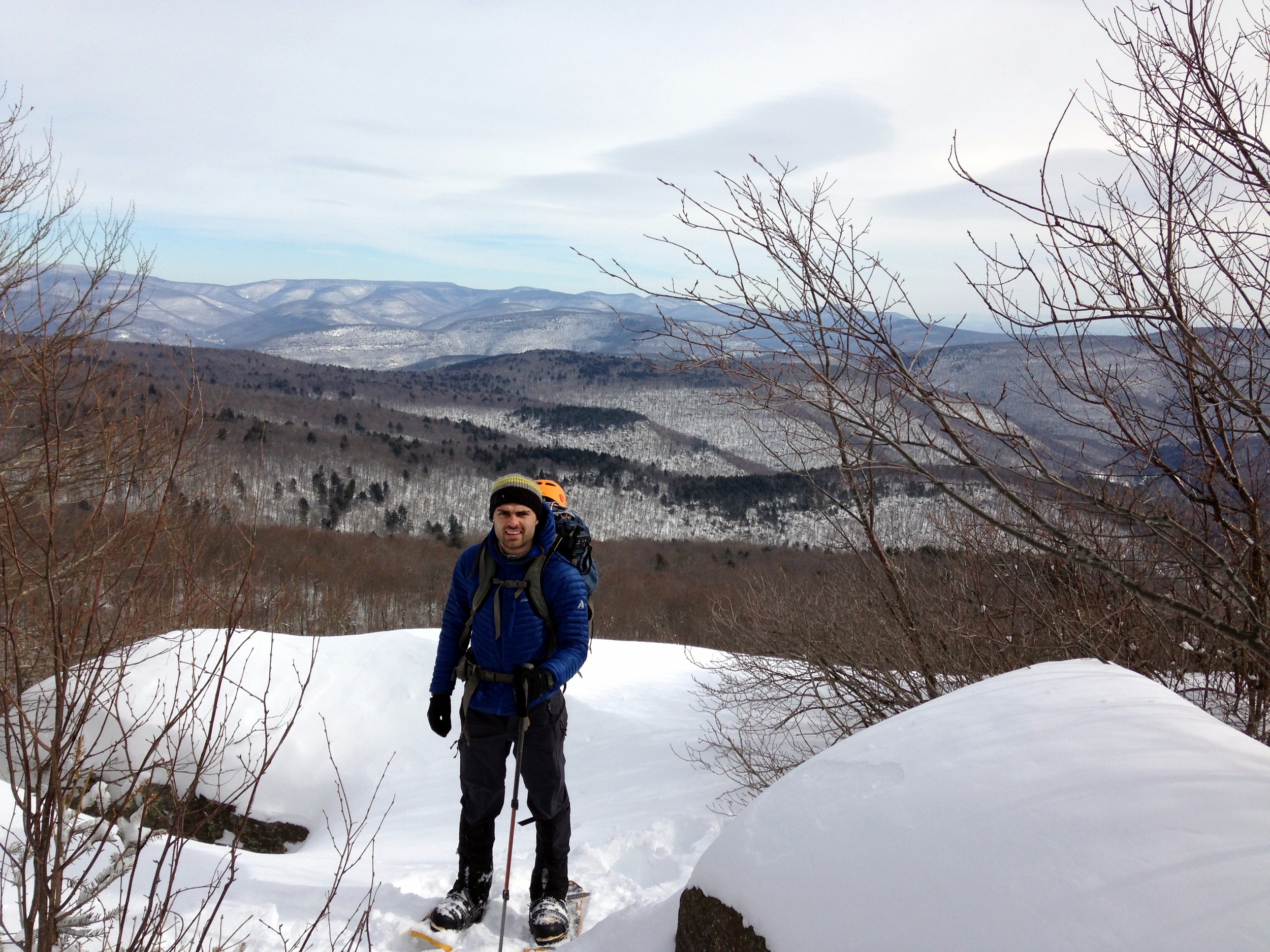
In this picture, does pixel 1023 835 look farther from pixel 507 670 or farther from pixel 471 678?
pixel 471 678

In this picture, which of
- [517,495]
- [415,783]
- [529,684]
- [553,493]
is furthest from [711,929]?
[415,783]

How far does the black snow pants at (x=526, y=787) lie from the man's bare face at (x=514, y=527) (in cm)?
73

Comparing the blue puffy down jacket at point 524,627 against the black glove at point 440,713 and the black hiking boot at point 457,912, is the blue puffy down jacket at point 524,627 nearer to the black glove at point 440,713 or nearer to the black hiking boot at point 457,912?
the black glove at point 440,713

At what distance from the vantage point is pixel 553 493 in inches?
154

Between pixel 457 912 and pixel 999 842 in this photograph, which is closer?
pixel 999 842

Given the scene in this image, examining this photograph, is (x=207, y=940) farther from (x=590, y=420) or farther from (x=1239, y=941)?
(x=590, y=420)

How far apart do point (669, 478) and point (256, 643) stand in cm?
9820

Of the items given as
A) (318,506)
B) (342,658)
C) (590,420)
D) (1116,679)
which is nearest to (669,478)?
Answer: (590,420)

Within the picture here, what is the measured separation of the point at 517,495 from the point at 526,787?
1392 mm

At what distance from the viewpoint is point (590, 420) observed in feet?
450

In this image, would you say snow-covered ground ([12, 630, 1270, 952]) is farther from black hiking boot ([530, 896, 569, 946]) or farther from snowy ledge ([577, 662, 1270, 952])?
black hiking boot ([530, 896, 569, 946])

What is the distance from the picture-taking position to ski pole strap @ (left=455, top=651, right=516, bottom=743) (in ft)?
11.4

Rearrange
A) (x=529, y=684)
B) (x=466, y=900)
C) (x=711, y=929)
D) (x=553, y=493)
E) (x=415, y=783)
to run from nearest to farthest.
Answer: (x=711, y=929) < (x=529, y=684) < (x=466, y=900) < (x=553, y=493) < (x=415, y=783)

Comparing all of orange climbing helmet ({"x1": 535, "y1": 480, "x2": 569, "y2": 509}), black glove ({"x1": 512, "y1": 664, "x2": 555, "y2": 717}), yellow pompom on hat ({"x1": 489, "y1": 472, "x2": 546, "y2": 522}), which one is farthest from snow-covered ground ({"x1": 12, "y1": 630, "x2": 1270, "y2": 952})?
orange climbing helmet ({"x1": 535, "y1": 480, "x2": 569, "y2": 509})
